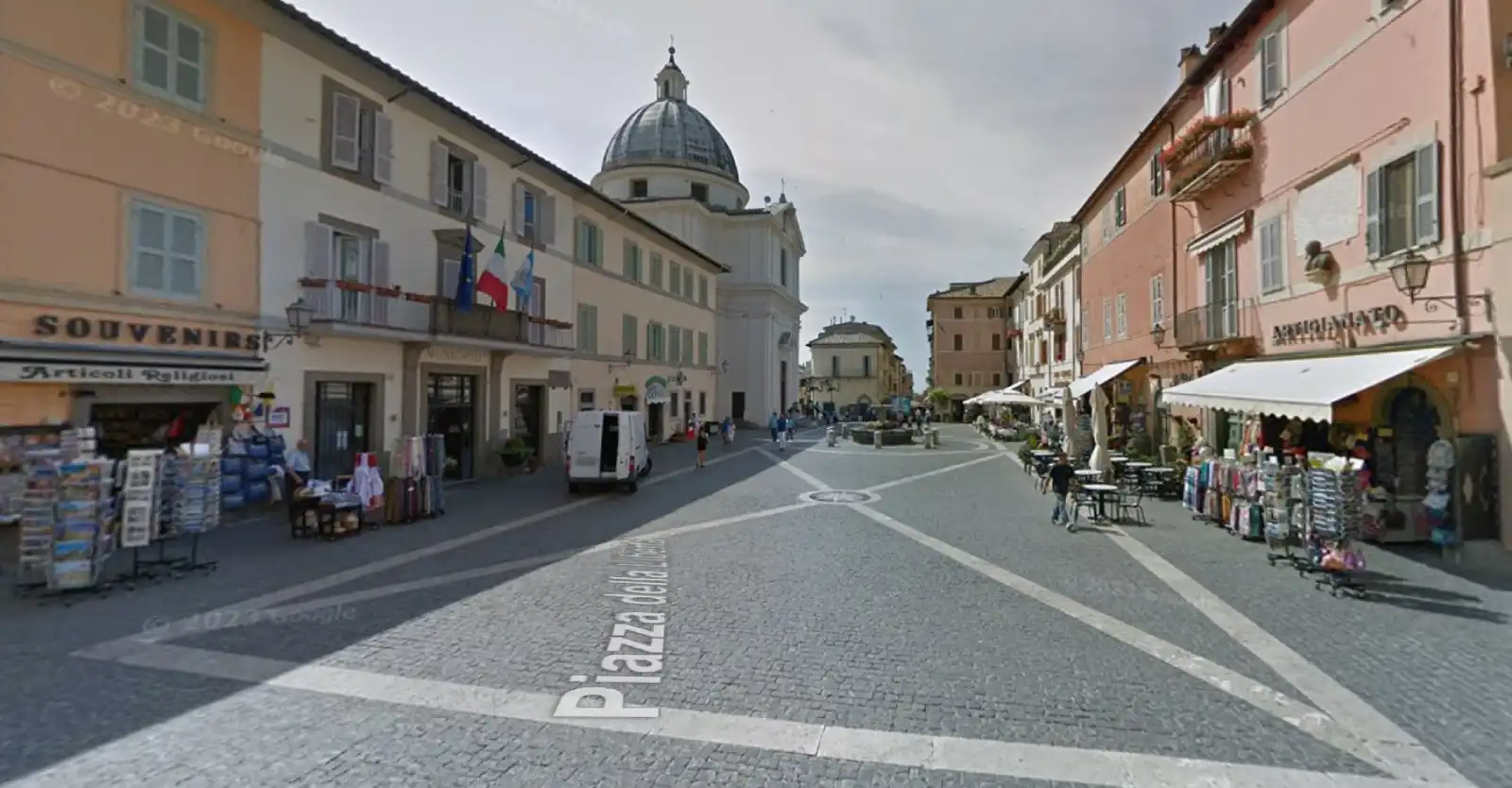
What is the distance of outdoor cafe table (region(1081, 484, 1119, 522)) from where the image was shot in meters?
13.0

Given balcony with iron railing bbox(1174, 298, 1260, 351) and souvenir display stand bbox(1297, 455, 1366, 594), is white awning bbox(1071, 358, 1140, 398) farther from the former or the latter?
souvenir display stand bbox(1297, 455, 1366, 594)

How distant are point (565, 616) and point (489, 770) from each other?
307 cm

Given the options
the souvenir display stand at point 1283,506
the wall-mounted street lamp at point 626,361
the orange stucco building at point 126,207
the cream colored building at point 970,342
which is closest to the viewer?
the souvenir display stand at point 1283,506

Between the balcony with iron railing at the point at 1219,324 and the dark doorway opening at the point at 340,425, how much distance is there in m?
19.6

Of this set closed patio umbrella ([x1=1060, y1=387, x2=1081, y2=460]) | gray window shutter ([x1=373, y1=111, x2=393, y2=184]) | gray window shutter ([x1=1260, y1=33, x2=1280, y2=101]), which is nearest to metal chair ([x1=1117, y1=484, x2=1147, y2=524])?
closed patio umbrella ([x1=1060, y1=387, x2=1081, y2=460])

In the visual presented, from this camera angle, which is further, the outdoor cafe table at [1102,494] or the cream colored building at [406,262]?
the cream colored building at [406,262]

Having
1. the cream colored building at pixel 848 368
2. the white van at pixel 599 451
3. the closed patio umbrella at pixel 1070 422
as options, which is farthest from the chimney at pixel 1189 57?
the cream colored building at pixel 848 368

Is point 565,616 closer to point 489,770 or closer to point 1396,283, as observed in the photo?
point 489,770

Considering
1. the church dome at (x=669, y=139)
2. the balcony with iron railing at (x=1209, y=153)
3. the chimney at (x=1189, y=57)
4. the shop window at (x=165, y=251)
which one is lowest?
the shop window at (x=165, y=251)

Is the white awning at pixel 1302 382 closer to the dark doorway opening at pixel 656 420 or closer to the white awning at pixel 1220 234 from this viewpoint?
the white awning at pixel 1220 234

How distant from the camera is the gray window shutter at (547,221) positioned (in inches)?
900

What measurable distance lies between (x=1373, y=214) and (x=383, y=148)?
19.9 meters

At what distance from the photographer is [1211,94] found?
16219 mm

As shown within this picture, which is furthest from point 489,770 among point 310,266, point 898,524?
point 310,266
